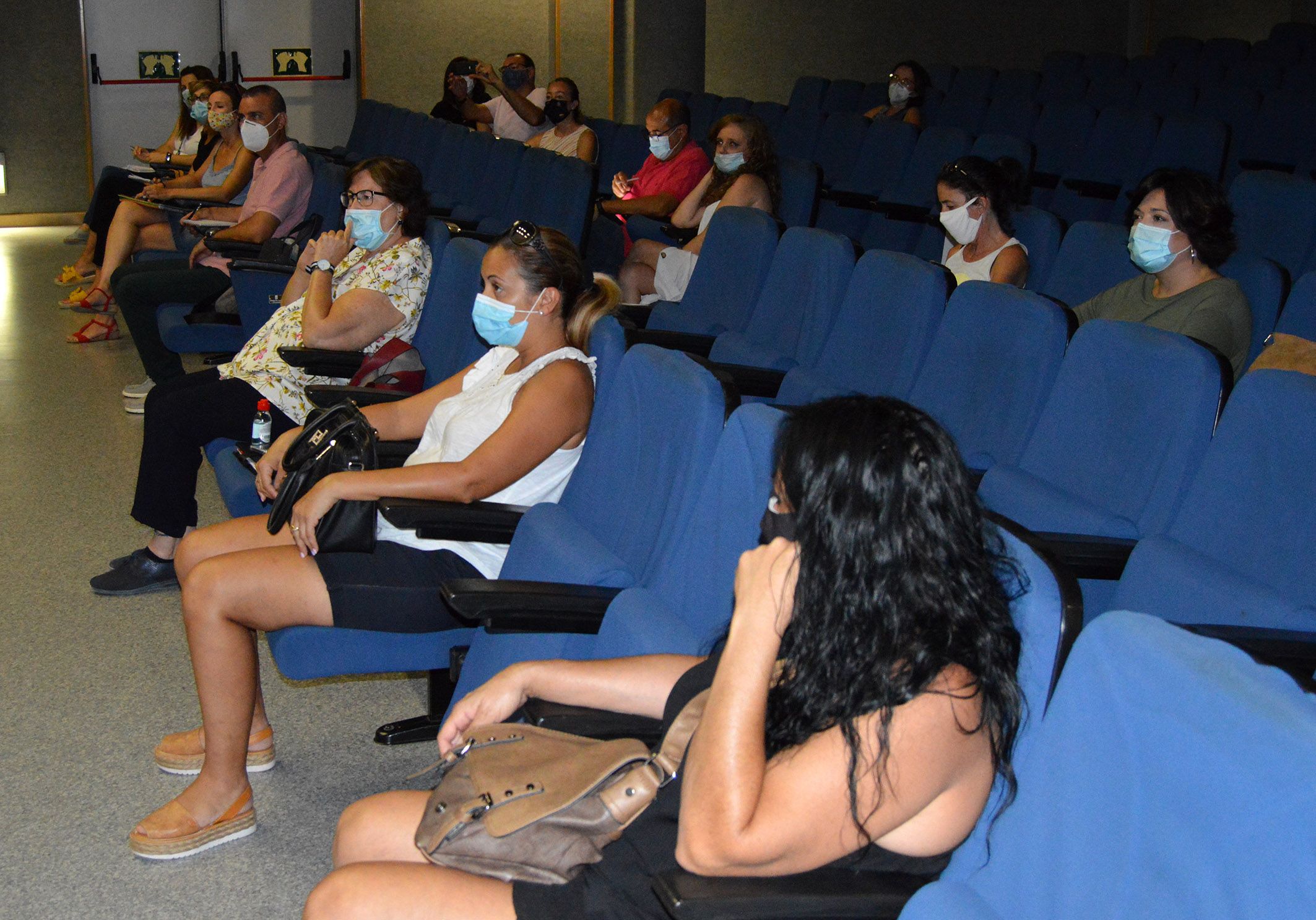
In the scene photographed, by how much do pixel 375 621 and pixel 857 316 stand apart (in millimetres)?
1428

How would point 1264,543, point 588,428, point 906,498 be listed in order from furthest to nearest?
1. point 588,428
2. point 1264,543
3. point 906,498

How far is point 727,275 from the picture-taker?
365 cm

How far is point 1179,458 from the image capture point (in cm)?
197

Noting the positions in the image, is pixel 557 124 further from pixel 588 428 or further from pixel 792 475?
pixel 792 475

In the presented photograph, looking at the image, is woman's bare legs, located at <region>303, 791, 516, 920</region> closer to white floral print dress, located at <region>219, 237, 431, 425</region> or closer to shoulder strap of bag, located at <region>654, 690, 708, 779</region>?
shoulder strap of bag, located at <region>654, 690, 708, 779</region>

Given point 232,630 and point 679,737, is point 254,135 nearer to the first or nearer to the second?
point 232,630

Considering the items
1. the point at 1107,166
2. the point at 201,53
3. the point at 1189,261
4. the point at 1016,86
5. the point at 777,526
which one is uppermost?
the point at 201,53

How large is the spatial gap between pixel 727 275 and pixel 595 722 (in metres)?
2.25

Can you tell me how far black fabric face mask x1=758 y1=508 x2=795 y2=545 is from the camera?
50.5 inches

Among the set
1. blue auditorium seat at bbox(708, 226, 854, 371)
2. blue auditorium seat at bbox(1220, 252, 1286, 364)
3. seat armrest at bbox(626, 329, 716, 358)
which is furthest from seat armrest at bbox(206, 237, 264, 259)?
blue auditorium seat at bbox(1220, 252, 1286, 364)

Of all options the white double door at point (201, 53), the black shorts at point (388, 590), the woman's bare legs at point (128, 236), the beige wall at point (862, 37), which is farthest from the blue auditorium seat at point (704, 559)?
the beige wall at point (862, 37)

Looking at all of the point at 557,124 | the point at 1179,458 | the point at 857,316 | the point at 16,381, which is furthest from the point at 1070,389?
the point at 557,124

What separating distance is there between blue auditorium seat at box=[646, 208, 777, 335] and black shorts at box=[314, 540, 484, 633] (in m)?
1.54

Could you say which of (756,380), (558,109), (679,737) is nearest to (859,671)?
(679,737)
